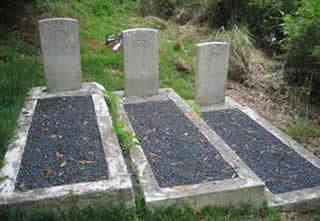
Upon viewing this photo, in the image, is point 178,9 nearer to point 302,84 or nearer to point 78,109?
point 302,84

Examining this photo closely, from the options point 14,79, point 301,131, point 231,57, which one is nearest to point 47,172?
point 14,79

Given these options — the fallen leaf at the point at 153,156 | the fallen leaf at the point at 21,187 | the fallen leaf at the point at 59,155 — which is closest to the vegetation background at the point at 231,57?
the fallen leaf at the point at 21,187

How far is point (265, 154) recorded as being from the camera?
4066 mm

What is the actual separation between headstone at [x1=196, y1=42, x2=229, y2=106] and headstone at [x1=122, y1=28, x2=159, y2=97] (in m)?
0.74

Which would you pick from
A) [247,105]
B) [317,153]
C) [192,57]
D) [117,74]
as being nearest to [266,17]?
[192,57]

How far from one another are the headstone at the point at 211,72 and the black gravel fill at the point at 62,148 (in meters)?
1.89

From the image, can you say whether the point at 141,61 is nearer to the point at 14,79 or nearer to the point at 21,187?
the point at 14,79

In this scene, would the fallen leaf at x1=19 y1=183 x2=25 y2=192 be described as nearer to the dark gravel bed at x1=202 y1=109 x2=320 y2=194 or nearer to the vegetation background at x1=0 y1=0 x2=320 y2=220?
the vegetation background at x1=0 y1=0 x2=320 y2=220

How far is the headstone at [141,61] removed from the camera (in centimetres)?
525

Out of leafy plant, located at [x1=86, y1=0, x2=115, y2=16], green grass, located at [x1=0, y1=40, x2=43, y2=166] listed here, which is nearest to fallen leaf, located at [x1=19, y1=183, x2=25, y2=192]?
green grass, located at [x1=0, y1=40, x2=43, y2=166]

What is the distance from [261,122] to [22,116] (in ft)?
11.3

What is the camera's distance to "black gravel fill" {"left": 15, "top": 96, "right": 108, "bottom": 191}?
9.93 ft

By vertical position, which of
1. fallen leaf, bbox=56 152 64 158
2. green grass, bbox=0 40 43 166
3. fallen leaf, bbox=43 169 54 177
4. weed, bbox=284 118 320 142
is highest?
green grass, bbox=0 40 43 166

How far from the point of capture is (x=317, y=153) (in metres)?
4.39
